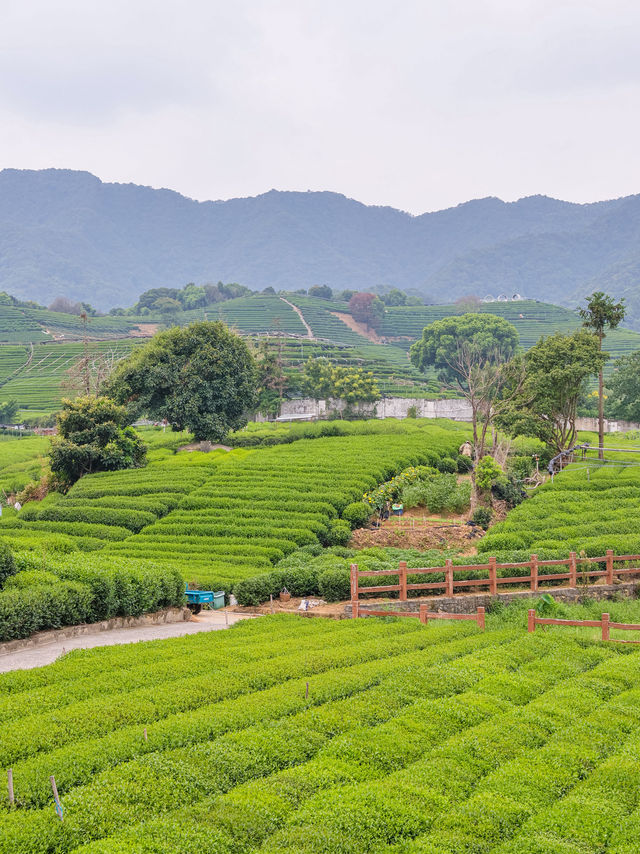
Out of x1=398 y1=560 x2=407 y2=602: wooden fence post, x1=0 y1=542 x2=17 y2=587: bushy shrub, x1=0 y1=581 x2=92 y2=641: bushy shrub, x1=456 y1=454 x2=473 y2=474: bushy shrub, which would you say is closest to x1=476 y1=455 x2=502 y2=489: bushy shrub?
x1=456 y1=454 x2=473 y2=474: bushy shrub

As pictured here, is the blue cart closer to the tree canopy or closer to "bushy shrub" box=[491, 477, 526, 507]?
"bushy shrub" box=[491, 477, 526, 507]

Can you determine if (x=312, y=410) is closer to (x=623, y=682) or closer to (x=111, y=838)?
(x=623, y=682)

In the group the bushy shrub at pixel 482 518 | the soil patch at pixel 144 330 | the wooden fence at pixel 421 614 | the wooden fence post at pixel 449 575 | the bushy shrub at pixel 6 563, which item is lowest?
the bushy shrub at pixel 482 518

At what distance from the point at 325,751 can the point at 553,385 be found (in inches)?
1406

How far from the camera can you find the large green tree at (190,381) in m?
53.7

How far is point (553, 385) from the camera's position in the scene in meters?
42.8

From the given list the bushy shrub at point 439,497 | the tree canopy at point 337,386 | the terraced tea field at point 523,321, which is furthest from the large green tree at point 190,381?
the terraced tea field at point 523,321

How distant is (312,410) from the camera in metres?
77.4

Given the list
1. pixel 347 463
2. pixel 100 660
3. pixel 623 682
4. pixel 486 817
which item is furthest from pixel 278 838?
pixel 347 463

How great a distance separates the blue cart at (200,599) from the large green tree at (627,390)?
142ft

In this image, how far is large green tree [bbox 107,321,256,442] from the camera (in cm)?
5372

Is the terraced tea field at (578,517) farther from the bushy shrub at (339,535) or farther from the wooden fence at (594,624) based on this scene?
the wooden fence at (594,624)

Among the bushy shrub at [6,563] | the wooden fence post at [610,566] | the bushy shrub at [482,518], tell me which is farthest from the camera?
the bushy shrub at [482,518]

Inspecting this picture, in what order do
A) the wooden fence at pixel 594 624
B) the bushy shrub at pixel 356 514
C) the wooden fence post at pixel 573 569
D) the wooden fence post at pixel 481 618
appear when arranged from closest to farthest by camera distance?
the wooden fence at pixel 594 624
the wooden fence post at pixel 481 618
the wooden fence post at pixel 573 569
the bushy shrub at pixel 356 514
